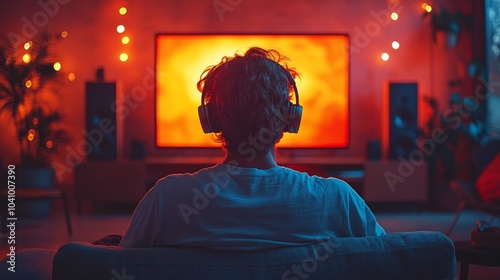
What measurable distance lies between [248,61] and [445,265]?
1.87 ft

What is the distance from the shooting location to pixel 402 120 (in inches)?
243

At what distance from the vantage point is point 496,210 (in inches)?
165

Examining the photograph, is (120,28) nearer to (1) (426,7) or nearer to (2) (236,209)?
(1) (426,7)

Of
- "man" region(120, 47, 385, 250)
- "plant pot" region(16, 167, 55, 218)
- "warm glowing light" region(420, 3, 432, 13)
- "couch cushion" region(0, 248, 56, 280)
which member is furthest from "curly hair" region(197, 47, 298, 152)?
"warm glowing light" region(420, 3, 432, 13)

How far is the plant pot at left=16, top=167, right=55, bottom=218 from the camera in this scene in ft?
18.8

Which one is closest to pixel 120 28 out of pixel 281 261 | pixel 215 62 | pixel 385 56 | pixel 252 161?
pixel 215 62

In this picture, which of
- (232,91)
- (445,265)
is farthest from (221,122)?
(445,265)

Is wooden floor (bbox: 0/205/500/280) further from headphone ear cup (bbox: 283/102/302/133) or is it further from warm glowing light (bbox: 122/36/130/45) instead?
headphone ear cup (bbox: 283/102/302/133)

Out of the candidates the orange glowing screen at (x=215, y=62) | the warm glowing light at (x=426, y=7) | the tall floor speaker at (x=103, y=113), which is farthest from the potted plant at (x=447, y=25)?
the tall floor speaker at (x=103, y=113)

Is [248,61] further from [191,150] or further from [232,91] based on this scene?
[191,150]

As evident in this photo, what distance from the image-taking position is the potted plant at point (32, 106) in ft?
18.9

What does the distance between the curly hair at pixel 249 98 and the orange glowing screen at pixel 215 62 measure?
16.3 feet

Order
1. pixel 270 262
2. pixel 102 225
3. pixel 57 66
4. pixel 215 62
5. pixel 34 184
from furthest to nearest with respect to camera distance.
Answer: pixel 215 62 → pixel 57 66 → pixel 34 184 → pixel 102 225 → pixel 270 262

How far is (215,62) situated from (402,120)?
1885 millimetres
